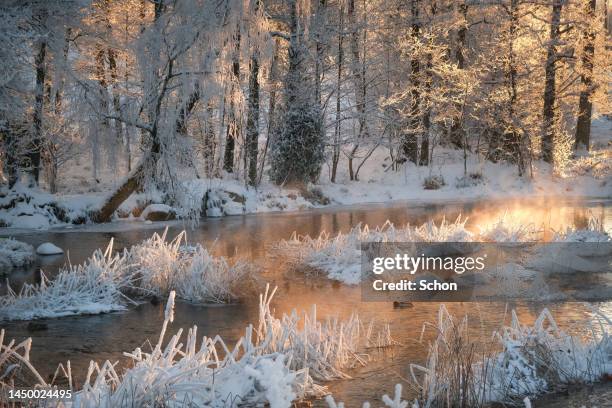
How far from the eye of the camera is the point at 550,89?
34438 millimetres

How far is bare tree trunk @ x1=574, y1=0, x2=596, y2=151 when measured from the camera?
3409cm

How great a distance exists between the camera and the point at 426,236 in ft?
48.5

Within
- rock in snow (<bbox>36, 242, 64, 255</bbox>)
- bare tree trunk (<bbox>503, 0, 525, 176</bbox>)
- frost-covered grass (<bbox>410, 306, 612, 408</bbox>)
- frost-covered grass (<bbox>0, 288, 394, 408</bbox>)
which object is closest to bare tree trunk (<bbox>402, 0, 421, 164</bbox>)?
bare tree trunk (<bbox>503, 0, 525, 176</bbox>)

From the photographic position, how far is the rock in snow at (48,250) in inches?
617

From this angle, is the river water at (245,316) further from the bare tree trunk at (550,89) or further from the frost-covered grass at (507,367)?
the bare tree trunk at (550,89)

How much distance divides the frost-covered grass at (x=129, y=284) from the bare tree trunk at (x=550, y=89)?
25.0m

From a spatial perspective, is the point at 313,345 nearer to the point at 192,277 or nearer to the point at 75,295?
the point at 192,277

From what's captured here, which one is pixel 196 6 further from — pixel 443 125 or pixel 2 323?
pixel 443 125

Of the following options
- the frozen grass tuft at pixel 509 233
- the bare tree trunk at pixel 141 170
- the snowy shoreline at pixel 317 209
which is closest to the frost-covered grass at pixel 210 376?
the frozen grass tuft at pixel 509 233

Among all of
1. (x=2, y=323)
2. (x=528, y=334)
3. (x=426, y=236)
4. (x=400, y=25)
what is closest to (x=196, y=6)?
(x=426, y=236)

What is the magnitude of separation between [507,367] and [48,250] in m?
11.5

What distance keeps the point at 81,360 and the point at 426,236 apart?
8.40 metres

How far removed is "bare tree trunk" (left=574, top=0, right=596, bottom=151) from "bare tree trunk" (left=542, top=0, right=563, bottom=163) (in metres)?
1.38

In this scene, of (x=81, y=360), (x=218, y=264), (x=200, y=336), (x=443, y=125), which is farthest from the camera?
(x=443, y=125)
